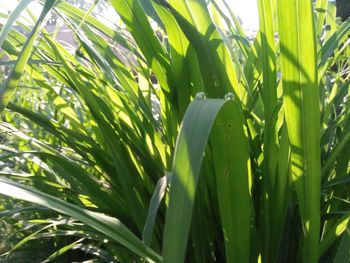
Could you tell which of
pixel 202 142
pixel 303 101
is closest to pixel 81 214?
pixel 202 142

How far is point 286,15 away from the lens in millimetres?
580

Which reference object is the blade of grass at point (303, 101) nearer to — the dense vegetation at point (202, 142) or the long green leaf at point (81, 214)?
the dense vegetation at point (202, 142)

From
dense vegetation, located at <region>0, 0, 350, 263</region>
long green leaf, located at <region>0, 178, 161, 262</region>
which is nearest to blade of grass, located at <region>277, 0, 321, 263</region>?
dense vegetation, located at <region>0, 0, 350, 263</region>

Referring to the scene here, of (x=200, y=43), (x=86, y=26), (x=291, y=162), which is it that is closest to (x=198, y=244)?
(x=291, y=162)

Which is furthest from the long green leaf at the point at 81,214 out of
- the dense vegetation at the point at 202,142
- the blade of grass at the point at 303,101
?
the blade of grass at the point at 303,101

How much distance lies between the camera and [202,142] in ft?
1.51

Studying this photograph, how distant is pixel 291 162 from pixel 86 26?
497 mm

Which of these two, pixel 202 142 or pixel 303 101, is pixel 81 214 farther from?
pixel 303 101

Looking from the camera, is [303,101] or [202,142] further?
[303,101]

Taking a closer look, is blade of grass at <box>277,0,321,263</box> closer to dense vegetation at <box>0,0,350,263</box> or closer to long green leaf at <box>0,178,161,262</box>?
dense vegetation at <box>0,0,350,263</box>

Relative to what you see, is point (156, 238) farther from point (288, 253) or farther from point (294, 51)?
point (294, 51)

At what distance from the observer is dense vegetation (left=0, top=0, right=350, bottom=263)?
555 mm

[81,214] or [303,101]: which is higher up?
[303,101]

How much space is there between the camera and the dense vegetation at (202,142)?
55 cm
